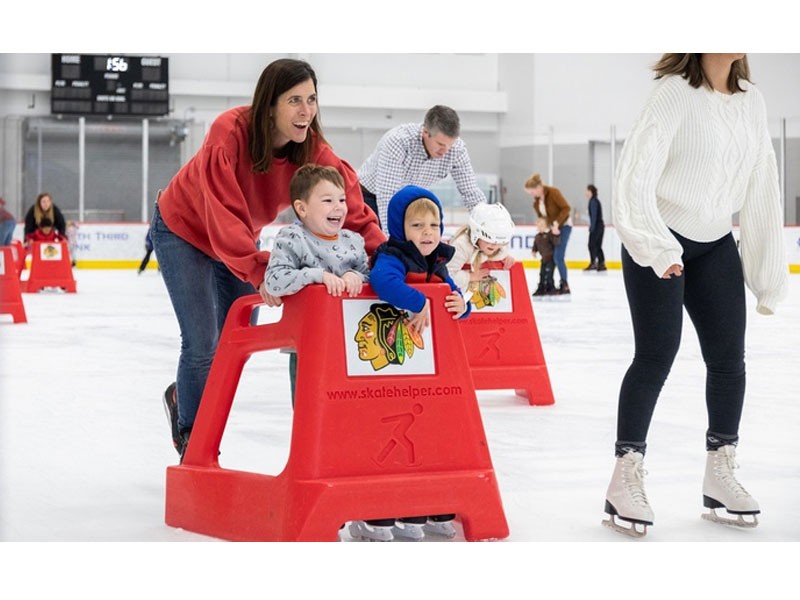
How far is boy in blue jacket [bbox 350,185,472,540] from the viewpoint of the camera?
1906 millimetres

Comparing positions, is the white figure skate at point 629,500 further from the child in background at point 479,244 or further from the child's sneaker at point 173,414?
the child in background at point 479,244

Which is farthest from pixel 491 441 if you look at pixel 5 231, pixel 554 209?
pixel 5 231

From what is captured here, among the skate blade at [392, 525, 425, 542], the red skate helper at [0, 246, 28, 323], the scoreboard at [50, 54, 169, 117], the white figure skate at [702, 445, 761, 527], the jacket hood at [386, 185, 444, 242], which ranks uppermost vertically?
the scoreboard at [50, 54, 169, 117]

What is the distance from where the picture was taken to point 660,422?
3305mm

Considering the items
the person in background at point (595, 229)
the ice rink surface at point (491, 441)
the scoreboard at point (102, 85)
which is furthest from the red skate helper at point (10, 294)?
the scoreboard at point (102, 85)

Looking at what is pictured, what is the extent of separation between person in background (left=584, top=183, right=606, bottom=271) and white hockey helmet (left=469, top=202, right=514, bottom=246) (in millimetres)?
9316

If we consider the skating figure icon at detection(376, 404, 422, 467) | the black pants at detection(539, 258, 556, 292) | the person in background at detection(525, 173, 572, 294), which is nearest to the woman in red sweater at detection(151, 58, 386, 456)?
the skating figure icon at detection(376, 404, 422, 467)

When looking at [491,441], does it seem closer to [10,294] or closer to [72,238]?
[10,294]

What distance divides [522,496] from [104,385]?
2249mm

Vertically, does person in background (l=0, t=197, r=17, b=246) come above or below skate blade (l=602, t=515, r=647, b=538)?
above

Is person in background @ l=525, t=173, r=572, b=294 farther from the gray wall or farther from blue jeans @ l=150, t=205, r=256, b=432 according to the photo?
the gray wall

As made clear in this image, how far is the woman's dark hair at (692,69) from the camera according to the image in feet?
6.51
